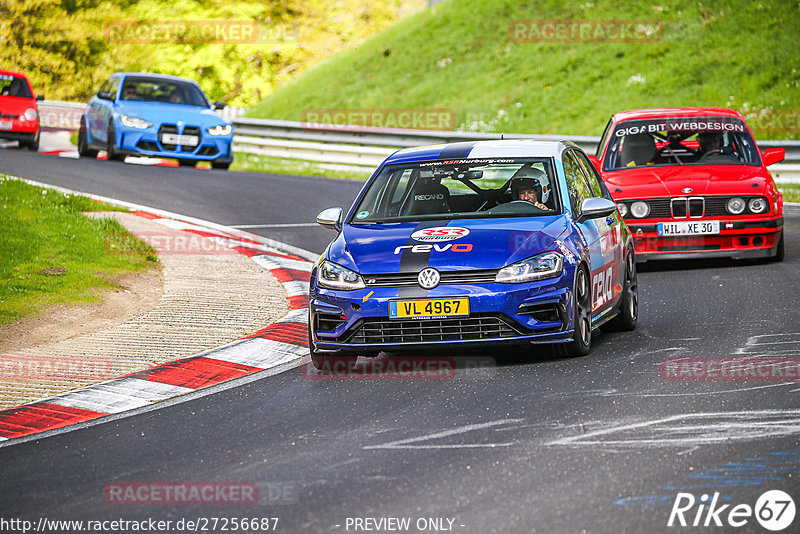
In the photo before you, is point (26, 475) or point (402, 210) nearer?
point (26, 475)

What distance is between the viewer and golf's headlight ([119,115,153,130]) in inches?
872

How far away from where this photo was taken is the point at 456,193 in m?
9.38

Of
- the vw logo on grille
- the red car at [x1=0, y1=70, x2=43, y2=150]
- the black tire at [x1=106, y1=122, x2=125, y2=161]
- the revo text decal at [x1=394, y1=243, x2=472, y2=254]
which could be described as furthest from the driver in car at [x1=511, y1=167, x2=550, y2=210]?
the red car at [x1=0, y1=70, x2=43, y2=150]

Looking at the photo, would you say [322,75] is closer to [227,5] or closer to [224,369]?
[227,5]

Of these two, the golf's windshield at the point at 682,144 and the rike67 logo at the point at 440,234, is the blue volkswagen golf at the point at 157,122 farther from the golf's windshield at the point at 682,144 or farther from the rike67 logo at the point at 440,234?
the rike67 logo at the point at 440,234

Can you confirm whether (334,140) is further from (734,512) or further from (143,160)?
(734,512)

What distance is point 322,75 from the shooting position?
1527 inches

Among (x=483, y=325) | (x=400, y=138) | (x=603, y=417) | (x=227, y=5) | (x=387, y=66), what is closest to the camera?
(x=603, y=417)

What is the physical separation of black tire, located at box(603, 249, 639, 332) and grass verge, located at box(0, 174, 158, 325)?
4.43 m

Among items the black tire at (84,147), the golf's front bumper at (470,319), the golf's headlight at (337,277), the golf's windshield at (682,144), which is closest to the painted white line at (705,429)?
the golf's front bumper at (470,319)

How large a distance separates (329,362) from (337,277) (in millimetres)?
663

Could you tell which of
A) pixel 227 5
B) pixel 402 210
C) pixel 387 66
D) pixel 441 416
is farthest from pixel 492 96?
pixel 441 416

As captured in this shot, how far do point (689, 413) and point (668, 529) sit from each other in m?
1.95

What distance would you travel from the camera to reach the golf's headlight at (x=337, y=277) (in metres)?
8.10
